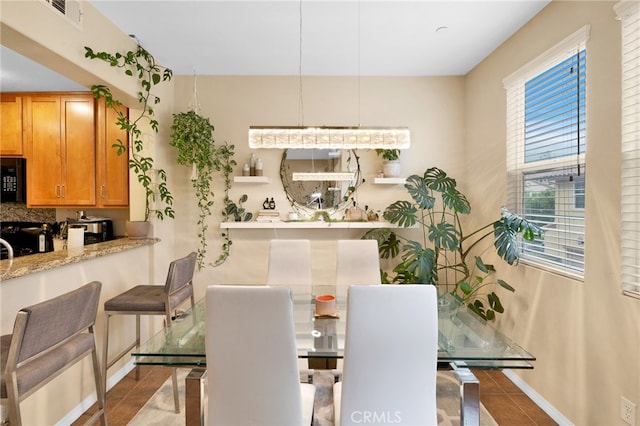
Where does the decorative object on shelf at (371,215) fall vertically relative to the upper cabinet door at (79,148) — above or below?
below

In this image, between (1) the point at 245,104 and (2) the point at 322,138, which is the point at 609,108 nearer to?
(2) the point at 322,138

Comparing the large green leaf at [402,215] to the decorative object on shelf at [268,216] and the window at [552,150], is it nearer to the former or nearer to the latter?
the window at [552,150]

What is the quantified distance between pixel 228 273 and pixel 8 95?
9.47ft

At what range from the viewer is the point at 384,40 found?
115 inches

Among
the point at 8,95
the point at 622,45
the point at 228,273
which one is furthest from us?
the point at 228,273

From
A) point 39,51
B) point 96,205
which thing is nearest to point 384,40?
point 39,51

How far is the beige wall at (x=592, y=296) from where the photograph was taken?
1.86 metres

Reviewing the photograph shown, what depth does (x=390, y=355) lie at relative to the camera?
54.4 inches

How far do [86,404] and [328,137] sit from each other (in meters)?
2.48

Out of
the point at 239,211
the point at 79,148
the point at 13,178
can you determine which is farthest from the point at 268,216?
the point at 13,178

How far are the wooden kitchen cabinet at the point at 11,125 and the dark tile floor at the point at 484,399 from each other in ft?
8.44

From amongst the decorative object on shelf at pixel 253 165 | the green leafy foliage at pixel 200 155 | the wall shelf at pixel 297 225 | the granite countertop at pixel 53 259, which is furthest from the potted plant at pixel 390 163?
the granite countertop at pixel 53 259

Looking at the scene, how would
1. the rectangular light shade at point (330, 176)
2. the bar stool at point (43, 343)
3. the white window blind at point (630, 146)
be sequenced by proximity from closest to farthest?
the bar stool at point (43, 343) < the white window blind at point (630, 146) < the rectangular light shade at point (330, 176)

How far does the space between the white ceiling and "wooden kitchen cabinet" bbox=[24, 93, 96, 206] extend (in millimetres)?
211
